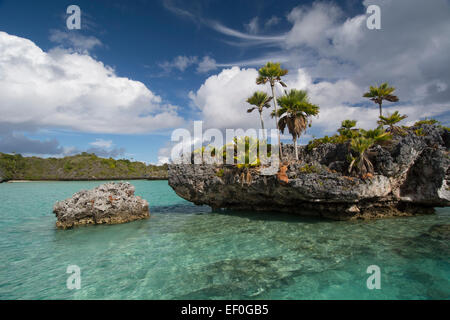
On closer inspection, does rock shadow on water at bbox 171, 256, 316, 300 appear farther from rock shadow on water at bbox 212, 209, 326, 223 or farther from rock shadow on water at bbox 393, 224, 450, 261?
rock shadow on water at bbox 212, 209, 326, 223

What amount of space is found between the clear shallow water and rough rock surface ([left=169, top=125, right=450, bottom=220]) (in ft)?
3.86

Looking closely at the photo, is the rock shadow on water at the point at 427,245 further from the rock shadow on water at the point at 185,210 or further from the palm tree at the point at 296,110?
the rock shadow on water at the point at 185,210

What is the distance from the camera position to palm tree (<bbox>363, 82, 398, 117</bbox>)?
64.6ft

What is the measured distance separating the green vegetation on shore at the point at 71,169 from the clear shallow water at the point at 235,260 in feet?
265

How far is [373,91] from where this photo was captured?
2019cm

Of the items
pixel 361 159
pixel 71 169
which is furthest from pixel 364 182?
pixel 71 169

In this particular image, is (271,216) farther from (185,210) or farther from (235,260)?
(185,210)

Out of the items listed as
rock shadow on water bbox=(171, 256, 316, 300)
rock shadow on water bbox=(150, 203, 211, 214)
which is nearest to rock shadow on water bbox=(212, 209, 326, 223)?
rock shadow on water bbox=(150, 203, 211, 214)
